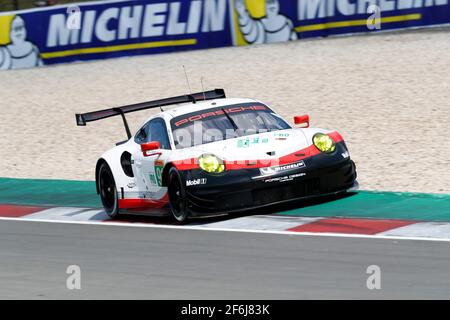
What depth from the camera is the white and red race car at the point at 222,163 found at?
11.2m

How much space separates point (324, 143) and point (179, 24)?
1396 centimetres

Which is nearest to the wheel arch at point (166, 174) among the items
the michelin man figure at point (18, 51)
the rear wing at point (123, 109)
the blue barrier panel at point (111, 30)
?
the rear wing at point (123, 109)

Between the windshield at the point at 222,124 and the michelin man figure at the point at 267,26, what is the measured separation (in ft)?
39.8

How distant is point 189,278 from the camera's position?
8.85 metres

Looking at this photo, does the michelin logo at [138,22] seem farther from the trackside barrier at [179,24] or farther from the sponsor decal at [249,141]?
the sponsor decal at [249,141]

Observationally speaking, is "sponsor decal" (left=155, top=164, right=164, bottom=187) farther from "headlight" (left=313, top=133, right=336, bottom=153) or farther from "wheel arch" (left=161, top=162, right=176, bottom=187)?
"headlight" (left=313, top=133, right=336, bottom=153)

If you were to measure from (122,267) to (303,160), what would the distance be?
258 centimetres

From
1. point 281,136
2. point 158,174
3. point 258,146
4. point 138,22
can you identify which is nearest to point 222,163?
point 258,146

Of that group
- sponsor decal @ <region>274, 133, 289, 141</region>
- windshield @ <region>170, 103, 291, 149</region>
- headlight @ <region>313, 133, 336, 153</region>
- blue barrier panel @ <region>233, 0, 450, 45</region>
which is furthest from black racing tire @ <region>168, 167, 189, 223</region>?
blue barrier panel @ <region>233, 0, 450, 45</region>

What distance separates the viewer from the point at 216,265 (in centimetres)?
934

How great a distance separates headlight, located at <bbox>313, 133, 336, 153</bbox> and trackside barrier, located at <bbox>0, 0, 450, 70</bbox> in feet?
Result: 39.2

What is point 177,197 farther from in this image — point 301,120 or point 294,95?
point 294,95

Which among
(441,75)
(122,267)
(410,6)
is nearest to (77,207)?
(122,267)
